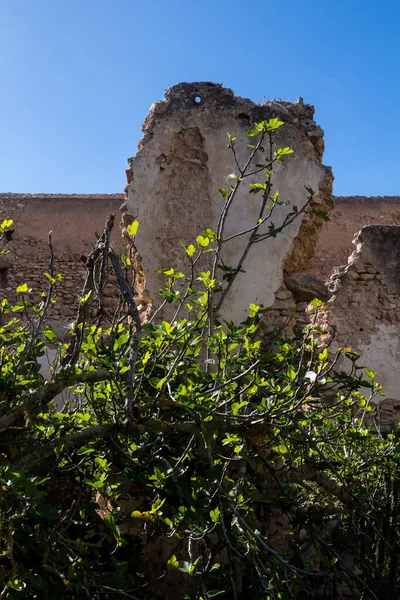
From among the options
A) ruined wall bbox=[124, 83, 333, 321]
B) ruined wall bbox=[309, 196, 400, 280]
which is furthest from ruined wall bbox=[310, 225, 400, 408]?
ruined wall bbox=[309, 196, 400, 280]

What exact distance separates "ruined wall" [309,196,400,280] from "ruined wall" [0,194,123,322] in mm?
5180

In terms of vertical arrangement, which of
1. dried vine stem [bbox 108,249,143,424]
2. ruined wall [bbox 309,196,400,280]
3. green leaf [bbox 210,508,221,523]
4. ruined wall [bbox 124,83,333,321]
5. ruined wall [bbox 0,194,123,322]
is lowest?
green leaf [bbox 210,508,221,523]

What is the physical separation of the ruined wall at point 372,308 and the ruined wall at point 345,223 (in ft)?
30.6

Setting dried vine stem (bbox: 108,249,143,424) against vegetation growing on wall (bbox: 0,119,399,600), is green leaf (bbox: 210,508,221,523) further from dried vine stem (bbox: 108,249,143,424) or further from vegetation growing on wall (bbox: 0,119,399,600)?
dried vine stem (bbox: 108,249,143,424)

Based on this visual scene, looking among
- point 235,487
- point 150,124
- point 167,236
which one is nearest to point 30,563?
point 235,487

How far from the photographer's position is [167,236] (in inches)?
171

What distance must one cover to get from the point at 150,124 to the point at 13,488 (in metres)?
3.05

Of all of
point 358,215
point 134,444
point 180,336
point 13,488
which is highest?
point 358,215

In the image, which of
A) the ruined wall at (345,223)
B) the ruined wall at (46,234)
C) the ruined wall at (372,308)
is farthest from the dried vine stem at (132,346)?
the ruined wall at (345,223)

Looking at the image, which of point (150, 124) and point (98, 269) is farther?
point (150, 124)

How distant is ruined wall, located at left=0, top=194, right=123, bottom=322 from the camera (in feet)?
50.7

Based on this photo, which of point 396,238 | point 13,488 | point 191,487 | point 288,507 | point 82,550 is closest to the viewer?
point 13,488

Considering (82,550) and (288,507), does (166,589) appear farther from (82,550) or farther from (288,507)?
(82,550)

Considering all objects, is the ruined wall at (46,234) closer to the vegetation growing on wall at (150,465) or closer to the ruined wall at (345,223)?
the ruined wall at (345,223)
